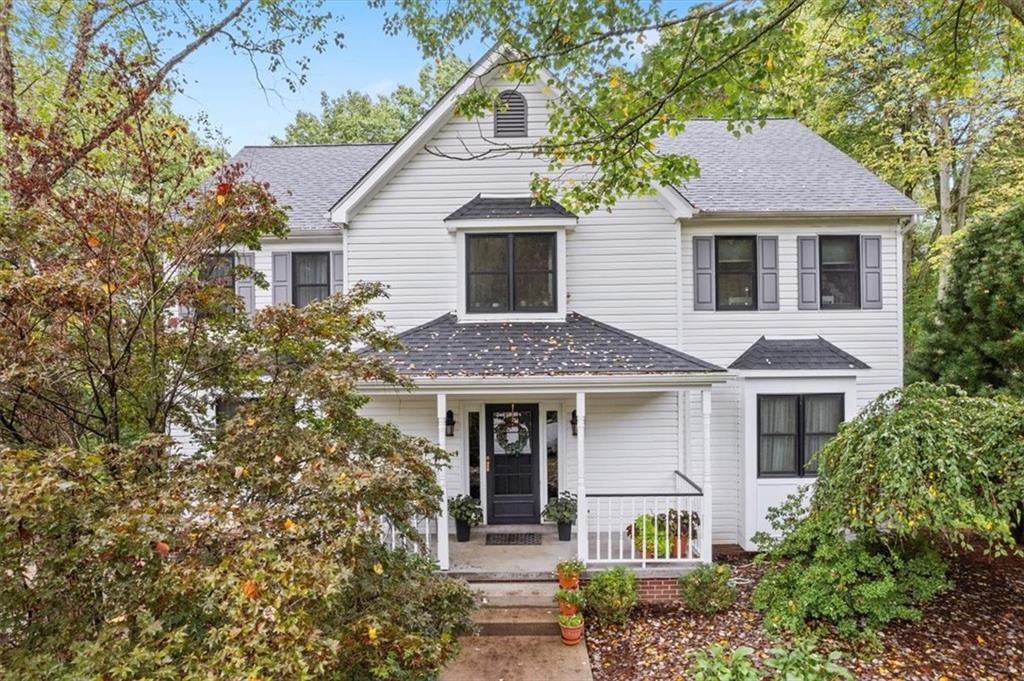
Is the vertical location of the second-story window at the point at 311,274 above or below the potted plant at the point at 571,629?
above

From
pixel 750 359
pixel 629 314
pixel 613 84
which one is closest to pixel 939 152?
pixel 750 359

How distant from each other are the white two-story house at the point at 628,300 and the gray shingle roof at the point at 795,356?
0.11 feet

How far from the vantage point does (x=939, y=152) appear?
50.0ft

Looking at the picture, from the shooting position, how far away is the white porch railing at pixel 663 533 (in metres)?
7.30

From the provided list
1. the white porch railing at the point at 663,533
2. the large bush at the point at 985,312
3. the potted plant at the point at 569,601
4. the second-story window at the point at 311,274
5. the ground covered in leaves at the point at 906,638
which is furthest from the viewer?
the second-story window at the point at 311,274

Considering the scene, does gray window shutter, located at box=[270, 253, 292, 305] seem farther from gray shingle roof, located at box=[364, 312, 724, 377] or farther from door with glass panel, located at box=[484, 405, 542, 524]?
door with glass panel, located at box=[484, 405, 542, 524]

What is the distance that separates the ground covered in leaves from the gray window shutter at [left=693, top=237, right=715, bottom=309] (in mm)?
4648

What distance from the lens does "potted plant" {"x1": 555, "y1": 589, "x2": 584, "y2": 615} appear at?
6340mm

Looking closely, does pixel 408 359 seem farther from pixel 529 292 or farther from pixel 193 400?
pixel 193 400

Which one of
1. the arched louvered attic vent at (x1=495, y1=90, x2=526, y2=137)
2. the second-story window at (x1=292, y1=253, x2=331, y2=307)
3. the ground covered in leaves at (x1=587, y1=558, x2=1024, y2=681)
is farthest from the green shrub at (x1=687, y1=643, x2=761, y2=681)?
the second-story window at (x1=292, y1=253, x2=331, y2=307)

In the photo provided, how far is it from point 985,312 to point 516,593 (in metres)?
8.50


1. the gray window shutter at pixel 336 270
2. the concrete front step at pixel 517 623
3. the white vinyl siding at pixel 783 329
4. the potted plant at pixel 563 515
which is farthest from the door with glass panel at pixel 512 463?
the gray window shutter at pixel 336 270

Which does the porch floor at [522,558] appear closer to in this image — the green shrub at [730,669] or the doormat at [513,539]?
the doormat at [513,539]

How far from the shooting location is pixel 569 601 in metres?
6.34
